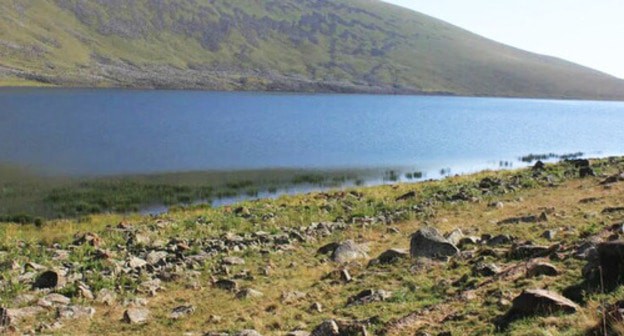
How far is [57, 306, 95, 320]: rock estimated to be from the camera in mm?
14641

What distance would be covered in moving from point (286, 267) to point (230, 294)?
349cm

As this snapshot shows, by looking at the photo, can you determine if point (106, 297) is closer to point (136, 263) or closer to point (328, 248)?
point (136, 263)

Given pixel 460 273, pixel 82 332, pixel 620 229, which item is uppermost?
pixel 620 229

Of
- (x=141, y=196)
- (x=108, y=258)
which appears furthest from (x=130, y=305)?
(x=141, y=196)

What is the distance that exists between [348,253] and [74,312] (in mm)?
9931

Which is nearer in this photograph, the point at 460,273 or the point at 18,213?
the point at 460,273

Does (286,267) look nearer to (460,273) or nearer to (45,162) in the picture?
(460,273)

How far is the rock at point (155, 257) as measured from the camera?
20.1 m

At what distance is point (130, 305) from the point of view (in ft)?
51.8

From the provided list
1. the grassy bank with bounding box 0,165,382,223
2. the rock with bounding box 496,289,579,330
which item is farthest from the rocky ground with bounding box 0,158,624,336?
the grassy bank with bounding box 0,165,382,223

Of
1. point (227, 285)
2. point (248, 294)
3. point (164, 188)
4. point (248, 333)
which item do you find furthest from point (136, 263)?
point (164, 188)

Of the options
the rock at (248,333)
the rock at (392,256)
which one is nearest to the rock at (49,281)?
the rock at (248,333)

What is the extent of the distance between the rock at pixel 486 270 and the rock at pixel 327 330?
506 cm

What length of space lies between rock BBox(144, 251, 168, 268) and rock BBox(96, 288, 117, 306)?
323 cm
